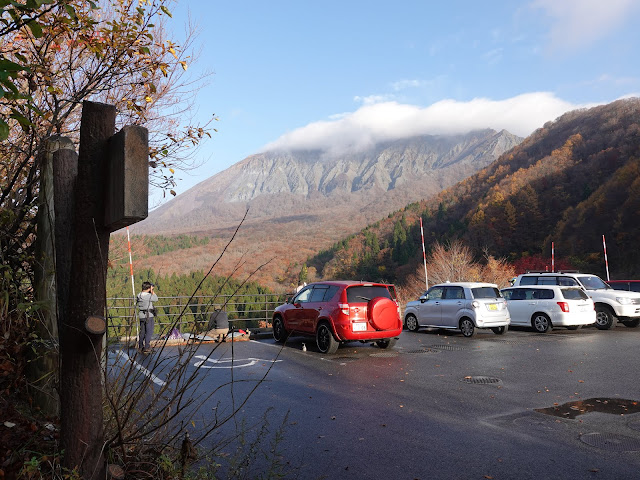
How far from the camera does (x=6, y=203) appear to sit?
509cm

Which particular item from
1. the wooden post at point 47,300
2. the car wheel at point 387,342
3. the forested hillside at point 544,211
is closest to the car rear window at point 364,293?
the car wheel at point 387,342

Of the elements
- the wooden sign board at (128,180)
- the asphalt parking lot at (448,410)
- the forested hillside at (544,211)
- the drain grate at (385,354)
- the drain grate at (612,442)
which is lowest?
the drain grate at (612,442)

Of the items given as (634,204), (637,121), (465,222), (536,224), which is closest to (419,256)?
(465,222)

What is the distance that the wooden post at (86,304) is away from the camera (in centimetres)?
281

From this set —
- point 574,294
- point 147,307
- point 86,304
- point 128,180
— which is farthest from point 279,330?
point 128,180

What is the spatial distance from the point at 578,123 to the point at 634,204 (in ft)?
183

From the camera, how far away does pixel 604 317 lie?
61.2 feet

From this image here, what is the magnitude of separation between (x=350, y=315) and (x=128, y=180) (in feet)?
34.3

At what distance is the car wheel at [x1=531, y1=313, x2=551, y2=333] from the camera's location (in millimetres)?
17875

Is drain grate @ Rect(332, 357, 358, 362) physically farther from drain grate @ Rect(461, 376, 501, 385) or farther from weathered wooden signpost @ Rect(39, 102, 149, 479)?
weathered wooden signpost @ Rect(39, 102, 149, 479)

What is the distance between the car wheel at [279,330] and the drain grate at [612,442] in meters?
9.98

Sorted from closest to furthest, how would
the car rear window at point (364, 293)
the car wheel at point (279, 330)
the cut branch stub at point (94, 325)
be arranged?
the cut branch stub at point (94, 325)
the car rear window at point (364, 293)
the car wheel at point (279, 330)

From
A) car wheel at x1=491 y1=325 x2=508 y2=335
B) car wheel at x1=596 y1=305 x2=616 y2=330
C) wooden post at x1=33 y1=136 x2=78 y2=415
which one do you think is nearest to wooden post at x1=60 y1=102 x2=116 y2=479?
wooden post at x1=33 y1=136 x2=78 y2=415

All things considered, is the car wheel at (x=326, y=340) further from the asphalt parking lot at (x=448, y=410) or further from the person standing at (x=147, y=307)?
the person standing at (x=147, y=307)
